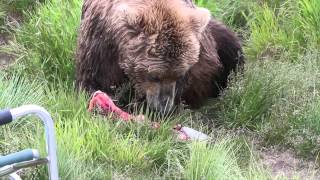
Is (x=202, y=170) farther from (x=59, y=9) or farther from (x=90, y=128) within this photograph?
(x=59, y=9)

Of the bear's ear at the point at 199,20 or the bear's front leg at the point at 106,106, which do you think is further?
the bear's ear at the point at 199,20

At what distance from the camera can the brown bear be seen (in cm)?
438

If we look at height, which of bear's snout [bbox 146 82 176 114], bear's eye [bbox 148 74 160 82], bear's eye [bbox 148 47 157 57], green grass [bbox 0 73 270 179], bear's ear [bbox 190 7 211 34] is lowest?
green grass [bbox 0 73 270 179]

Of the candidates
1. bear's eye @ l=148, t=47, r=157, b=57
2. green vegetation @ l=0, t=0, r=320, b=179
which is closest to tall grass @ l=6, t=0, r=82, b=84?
green vegetation @ l=0, t=0, r=320, b=179

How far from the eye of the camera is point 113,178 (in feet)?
12.4

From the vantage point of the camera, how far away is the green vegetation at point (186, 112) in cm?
389

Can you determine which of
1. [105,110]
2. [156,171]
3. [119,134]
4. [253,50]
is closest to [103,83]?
[105,110]

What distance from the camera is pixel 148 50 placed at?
435 cm

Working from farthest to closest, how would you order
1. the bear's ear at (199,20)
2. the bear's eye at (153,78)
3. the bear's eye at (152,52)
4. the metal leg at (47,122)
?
the bear's ear at (199,20) → the bear's eye at (153,78) → the bear's eye at (152,52) → the metal leg at (47,122)

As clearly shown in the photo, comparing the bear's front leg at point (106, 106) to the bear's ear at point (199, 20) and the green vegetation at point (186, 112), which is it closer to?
the green vegetation at point (186, 112)

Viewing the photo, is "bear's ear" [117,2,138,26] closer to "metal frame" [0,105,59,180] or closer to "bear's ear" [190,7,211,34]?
"bear's ear" [190,7,211,34]

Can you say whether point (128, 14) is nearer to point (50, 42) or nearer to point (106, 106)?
point (106, 106)

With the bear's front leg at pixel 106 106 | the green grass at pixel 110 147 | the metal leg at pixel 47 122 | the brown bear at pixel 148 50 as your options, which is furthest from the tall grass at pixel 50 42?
the metal leg at pixel 47 122

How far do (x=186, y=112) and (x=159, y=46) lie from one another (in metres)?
0.62
